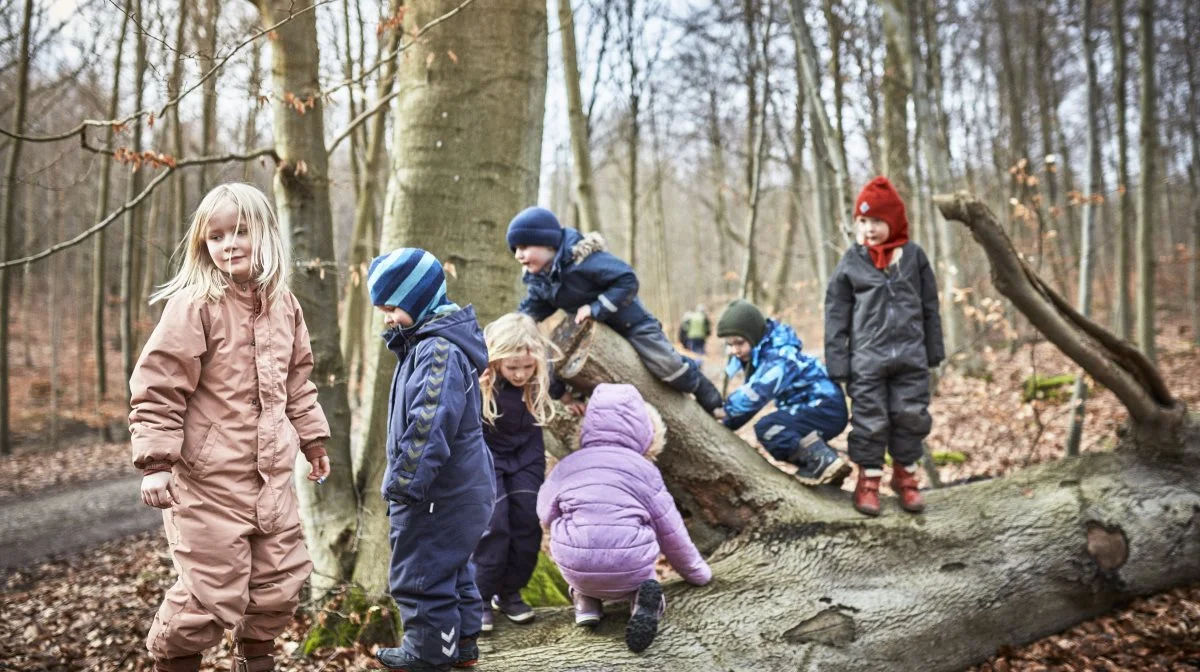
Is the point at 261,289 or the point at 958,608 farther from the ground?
the point at 261,289

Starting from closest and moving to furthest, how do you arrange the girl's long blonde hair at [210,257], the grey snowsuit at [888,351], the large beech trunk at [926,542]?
the girl's long blonde hair at [210,257] → the large beech trunk at [926,542] → the grey snowsuit at [888,351]

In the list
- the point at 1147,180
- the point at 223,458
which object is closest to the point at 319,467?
the point at 223,458

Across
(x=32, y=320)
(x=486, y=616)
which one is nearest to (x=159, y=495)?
(x=486, y=616)

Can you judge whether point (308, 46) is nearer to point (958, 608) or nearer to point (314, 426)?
point (314, 426)

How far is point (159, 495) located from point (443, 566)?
1007 mm

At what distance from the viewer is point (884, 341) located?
4.00 m

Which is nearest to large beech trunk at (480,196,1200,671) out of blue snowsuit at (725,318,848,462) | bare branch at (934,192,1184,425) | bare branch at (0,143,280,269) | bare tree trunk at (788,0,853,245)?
bare branch at (934,192,1184,425)

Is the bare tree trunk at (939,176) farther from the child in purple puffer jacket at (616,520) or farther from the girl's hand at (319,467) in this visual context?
the girl's hand at (319,467)

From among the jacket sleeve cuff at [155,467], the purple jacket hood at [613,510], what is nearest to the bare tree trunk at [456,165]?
the purple jacket hood at [613,510]

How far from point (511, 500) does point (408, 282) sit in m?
1.27

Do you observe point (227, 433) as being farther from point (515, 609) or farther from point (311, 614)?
point (311, 614)

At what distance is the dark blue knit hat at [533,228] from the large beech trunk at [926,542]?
0.53m

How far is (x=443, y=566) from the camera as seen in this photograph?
272cm

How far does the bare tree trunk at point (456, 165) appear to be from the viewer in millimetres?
4230
